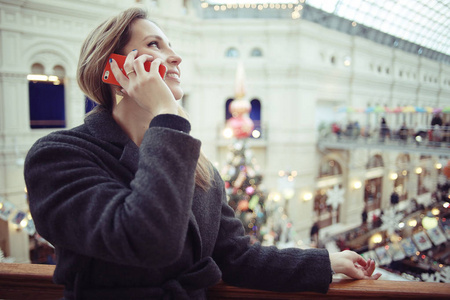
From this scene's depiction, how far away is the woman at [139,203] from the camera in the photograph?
2.70 feet

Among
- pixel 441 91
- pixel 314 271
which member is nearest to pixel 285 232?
pixel 441 91

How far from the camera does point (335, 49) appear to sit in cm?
1443

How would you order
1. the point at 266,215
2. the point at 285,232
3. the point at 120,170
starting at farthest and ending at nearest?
the point at 285,232
the point at 266,215
the point at 120,170

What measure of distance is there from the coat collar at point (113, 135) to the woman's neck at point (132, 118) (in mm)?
39

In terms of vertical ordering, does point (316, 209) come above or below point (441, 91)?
below

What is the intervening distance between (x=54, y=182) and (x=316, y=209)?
15236 millimetres

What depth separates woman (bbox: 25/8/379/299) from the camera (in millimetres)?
822

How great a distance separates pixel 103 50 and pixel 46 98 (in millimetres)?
8962

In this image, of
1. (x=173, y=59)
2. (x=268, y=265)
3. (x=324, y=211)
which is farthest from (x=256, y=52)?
(x=268, y=265)

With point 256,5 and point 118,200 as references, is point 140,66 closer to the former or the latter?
point 118,200

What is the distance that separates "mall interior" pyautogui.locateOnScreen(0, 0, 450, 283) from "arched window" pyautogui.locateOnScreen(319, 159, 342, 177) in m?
0.06

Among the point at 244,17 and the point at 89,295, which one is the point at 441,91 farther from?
the point at 244,17

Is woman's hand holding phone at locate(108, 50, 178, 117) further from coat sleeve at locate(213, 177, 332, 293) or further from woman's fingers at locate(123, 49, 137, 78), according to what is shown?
coat sleeve at locate(213, 177, 332, 293)

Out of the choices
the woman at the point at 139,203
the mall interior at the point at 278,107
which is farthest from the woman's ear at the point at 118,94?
the mall interior at the point at 278,107
